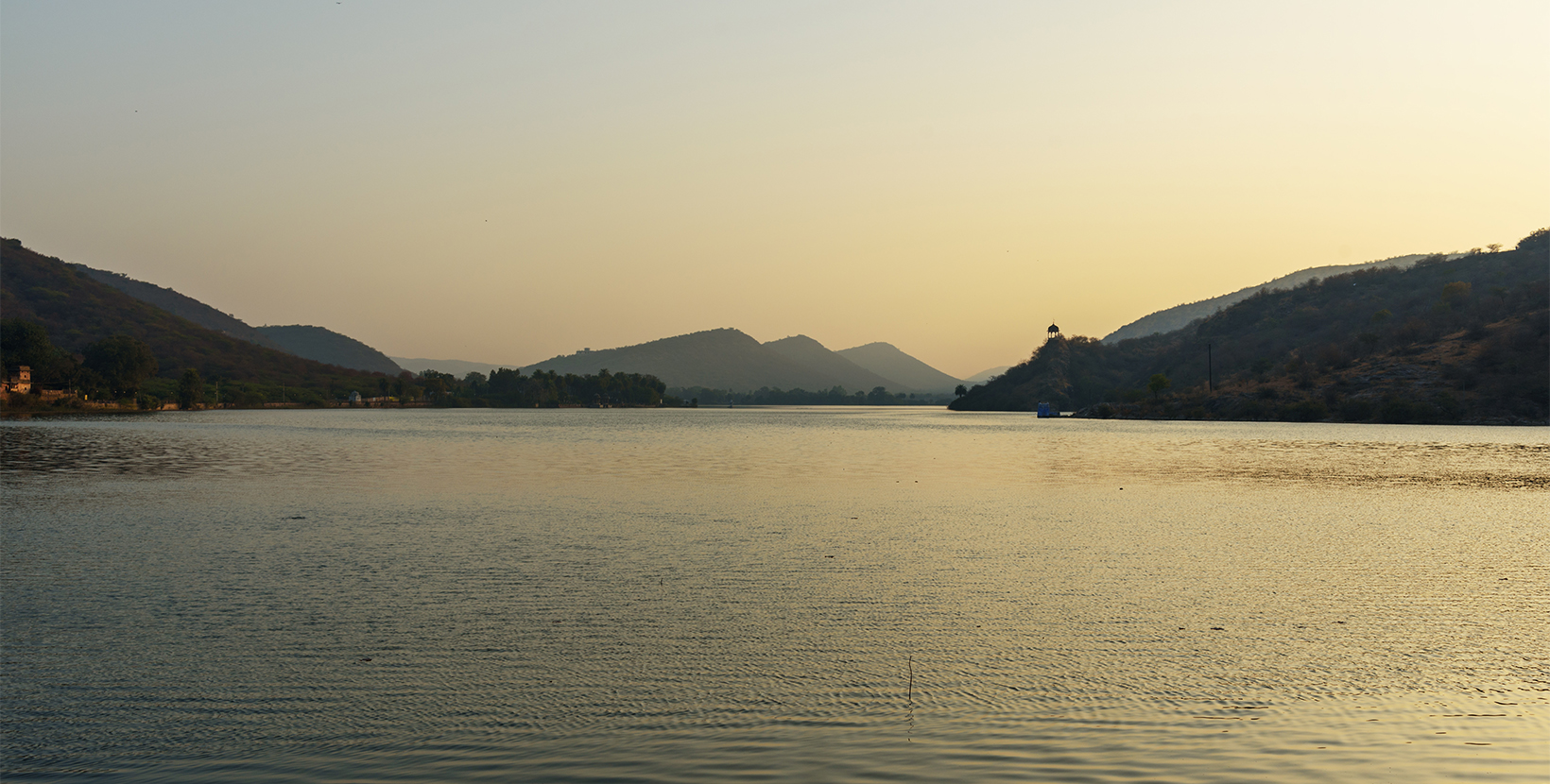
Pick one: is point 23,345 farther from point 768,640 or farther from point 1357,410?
point 1357,410

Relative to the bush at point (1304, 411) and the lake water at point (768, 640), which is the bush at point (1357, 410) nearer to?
the bush at point (1304, 411)

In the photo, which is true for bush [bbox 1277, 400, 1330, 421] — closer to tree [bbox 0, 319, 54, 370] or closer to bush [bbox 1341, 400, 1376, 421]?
bush [bbox 1341, 400, 1376, 421]

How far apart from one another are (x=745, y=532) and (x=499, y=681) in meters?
14.4

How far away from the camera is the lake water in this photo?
31.2 feet

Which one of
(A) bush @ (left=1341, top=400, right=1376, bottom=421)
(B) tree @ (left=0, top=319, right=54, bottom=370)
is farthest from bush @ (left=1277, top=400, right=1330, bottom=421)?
(B) tree @ (left=0, top=319, right=54, bottom=370)

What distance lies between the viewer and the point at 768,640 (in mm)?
13969

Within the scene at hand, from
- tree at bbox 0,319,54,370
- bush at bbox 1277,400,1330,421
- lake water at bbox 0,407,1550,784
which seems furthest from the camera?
tree at bbox 0,319,54,370

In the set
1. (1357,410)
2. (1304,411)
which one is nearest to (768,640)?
(1357,410)

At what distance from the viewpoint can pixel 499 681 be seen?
1179 centimetres

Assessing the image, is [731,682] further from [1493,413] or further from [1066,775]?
[1493,413]

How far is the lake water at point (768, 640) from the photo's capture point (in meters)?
9.51

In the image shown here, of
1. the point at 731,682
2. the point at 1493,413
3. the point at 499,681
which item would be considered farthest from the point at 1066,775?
the point at 1493,413

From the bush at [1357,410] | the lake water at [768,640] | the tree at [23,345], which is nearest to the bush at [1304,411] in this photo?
the bush at [1357,410]

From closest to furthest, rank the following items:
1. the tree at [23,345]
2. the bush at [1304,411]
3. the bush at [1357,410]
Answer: the bush at [1357,410]
the bush at [1304,411]
the tree at [23,345]
